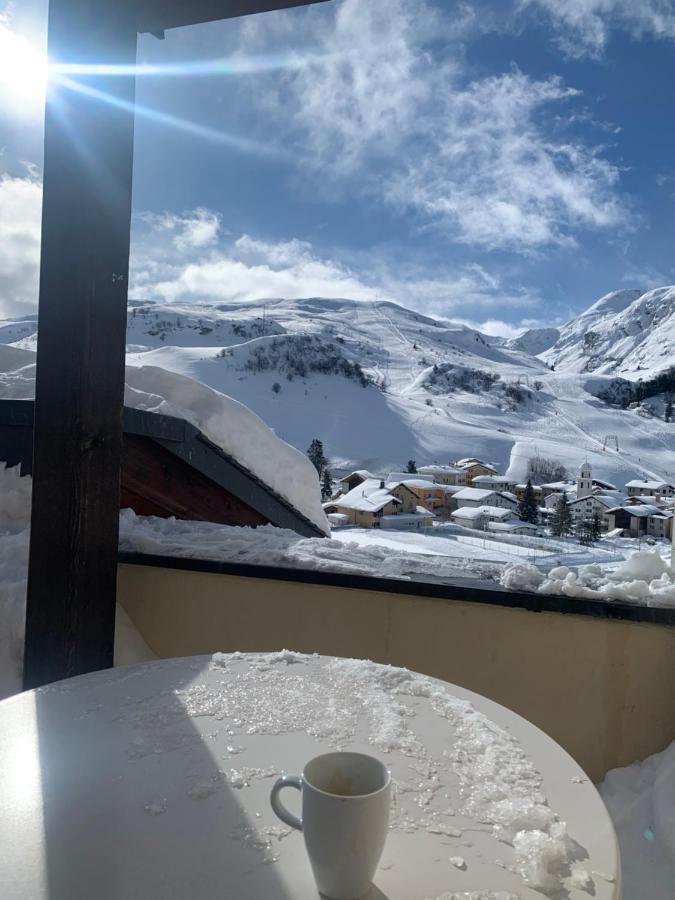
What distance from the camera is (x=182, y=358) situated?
27.8 m

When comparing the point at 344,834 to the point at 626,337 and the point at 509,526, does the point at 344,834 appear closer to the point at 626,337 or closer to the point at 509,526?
the point at 509,526

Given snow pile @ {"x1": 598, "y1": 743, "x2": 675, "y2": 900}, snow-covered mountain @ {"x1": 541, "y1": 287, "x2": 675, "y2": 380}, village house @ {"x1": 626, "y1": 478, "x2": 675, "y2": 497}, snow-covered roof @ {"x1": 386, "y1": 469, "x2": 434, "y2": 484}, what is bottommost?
snow pile @ {"x1": 598, "y1": 743, "x2": 675, "y2": 900}

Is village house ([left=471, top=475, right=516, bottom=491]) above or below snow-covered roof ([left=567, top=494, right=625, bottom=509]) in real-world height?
below

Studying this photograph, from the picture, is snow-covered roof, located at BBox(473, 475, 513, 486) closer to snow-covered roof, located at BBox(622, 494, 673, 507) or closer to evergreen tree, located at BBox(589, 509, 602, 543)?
snow-covered roof, located at BBox(622, 494, 673, 507)

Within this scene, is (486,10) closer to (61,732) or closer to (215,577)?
(215,577)

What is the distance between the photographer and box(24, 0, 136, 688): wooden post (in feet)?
4.58

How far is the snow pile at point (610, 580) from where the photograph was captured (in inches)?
57.1

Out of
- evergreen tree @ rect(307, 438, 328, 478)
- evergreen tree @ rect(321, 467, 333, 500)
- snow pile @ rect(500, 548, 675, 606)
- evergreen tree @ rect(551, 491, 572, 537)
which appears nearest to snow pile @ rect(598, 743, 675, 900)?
snow pile @ rect(500, 548, 675, 606)

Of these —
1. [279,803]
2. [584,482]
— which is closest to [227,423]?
[584,482]

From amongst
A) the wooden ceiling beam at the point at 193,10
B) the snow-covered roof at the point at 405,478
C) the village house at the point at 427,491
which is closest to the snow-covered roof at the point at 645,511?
the village house at the point at 427,491

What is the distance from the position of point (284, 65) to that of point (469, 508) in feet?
6.97

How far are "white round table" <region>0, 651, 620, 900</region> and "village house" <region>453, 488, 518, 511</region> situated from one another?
79.5 inches

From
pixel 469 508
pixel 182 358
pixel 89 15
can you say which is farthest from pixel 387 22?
pixel 182 358

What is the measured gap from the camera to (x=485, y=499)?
295 centimetres
